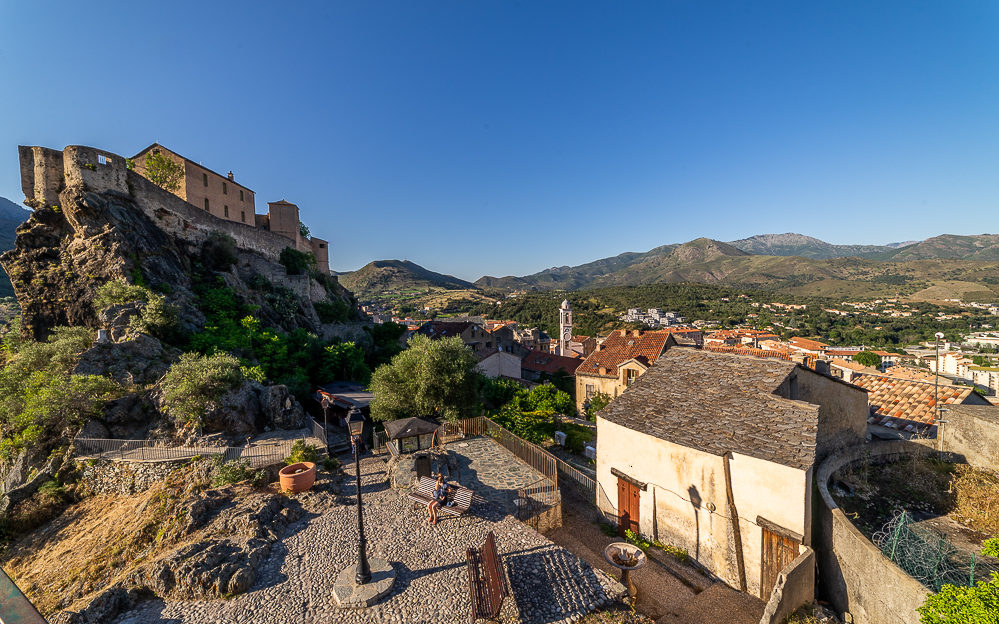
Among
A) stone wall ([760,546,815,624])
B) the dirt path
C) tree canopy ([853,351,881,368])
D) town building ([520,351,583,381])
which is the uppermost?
stone wall ([760,546,815,624])

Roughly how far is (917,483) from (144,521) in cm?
2346

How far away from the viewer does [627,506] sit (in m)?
12.8

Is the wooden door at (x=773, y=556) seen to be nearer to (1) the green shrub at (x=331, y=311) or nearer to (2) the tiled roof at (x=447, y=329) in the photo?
(1) the green shrub at (x=331, y=311)

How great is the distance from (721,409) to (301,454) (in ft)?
48.0

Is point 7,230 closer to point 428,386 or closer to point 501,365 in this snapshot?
point 501,365

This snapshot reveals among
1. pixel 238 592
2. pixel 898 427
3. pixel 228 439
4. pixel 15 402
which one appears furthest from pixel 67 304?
pixel 898 427

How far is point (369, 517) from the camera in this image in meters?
11.5

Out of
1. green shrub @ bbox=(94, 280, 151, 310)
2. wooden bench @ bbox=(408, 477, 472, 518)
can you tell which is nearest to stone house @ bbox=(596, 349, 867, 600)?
wooden bench @ bbox=(408, 477, 472, 518)

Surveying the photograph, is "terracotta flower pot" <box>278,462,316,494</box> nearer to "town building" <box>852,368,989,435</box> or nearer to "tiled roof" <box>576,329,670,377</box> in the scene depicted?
"town building" <box>852,368,989,435</box>

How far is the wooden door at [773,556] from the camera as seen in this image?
9133mm

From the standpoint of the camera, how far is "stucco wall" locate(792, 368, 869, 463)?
468 inches

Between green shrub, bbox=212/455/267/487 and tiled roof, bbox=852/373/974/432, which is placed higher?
green shrub, bbox=212/455/267/487

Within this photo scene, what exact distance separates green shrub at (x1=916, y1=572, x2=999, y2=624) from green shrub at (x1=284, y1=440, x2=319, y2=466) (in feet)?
52.5

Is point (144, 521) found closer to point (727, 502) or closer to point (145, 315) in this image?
point (145, 315)
